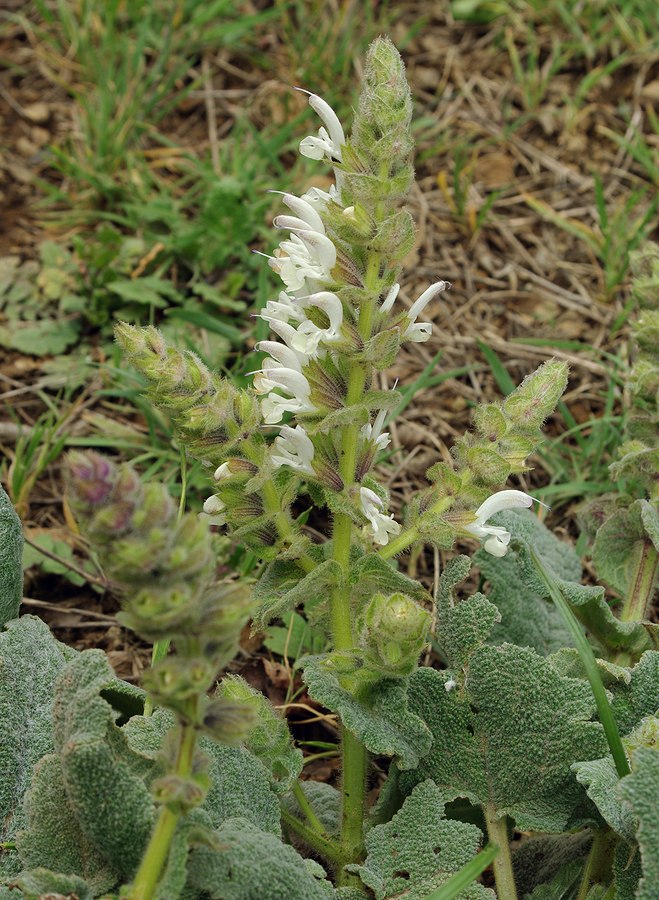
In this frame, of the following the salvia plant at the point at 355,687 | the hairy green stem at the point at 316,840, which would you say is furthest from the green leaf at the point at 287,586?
the hairy green stem at the point at 316,840

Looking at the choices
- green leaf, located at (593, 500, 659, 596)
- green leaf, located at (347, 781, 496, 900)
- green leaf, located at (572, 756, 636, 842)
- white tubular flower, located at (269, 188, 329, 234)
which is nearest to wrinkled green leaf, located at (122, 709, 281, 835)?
green leaf, located at (347, 781, 496, 900)

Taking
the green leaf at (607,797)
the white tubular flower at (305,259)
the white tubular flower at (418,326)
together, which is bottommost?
the green leaf at (607,797)

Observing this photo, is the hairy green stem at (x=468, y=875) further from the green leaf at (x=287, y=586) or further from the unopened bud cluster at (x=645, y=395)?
the unopened bud cluster at (x=645, y=395)

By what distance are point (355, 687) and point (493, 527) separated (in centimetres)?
40

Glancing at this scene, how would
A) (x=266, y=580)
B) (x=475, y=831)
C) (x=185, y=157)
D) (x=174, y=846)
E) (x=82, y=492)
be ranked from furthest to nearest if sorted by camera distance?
1. (x=185, y=157)
2. (x=266, y=580)
3. (x=475, y=831)
4. (x=174, y=846)
5. (x=82, y=492)

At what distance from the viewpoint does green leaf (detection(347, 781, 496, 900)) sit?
1.96 m

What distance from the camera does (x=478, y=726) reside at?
2174mm

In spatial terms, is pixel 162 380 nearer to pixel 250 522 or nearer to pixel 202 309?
pixel 250 522

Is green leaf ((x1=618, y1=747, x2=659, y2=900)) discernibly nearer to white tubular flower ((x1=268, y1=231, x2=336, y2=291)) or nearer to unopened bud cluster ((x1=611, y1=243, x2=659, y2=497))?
unopened bud cluster ((x1=611, y1=243, x2=659, y2=497))

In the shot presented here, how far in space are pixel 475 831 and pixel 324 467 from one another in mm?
733

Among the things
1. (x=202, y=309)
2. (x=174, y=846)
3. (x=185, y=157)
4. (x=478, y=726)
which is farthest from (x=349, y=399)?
(x=185, y=157)

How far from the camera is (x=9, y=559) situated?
2.27 meters

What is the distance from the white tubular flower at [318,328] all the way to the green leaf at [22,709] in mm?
797

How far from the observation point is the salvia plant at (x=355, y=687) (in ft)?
5.90
